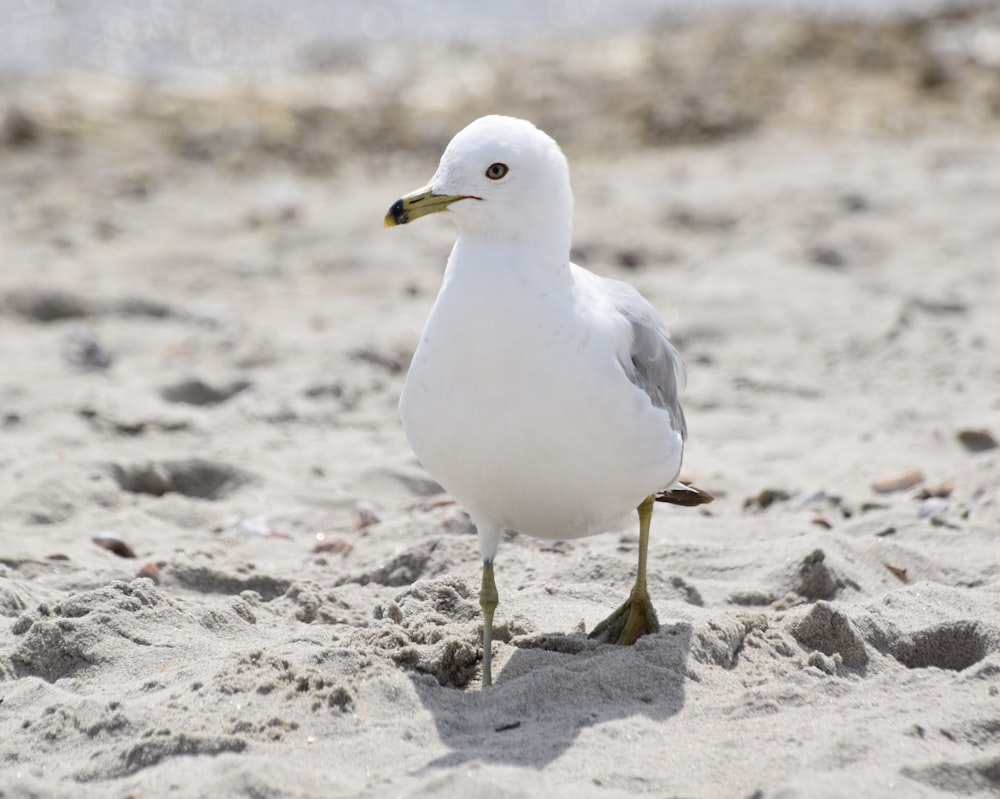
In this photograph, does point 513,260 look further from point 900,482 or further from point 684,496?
point 900,482

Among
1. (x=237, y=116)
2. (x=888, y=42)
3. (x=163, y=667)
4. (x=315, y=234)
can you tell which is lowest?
(x=163, y=667)

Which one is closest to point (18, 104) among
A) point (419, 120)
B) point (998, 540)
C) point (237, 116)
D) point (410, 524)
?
point (237, 116)

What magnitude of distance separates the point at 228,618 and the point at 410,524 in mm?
1096

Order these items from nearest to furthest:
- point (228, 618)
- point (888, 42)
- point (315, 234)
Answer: point (228, 618)
point (315, 234)
point (888, 42)

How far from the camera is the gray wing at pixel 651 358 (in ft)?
12.7

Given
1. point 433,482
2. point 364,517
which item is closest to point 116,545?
point 364,517

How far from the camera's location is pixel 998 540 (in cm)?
462

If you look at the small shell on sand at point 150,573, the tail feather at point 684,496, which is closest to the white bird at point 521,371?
the tail feather at point 684,496

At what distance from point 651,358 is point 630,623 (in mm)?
734

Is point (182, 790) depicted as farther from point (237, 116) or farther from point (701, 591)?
point (237, 116)

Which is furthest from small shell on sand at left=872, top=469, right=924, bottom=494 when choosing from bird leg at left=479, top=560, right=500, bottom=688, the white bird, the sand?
bird leg at left=479, top=560, right=500, bottom=688

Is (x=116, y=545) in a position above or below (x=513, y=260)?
below

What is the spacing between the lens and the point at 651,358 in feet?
12.9

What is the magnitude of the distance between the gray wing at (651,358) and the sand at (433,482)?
62 centimetres
